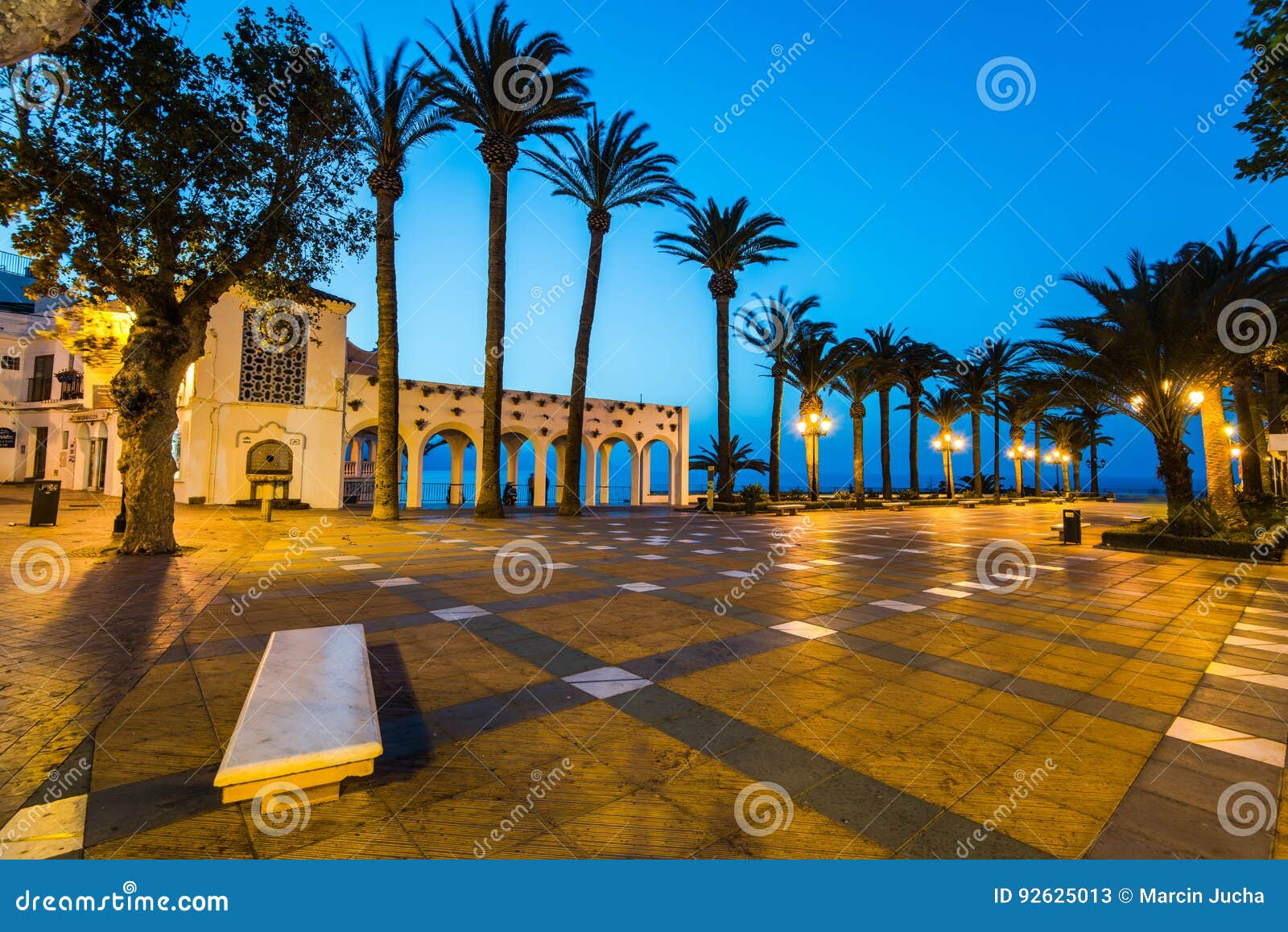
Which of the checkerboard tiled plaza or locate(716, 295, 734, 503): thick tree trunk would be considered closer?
the checkerboard tiled plaza

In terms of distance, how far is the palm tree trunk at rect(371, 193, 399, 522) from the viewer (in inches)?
688

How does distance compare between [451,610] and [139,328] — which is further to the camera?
[139,328]

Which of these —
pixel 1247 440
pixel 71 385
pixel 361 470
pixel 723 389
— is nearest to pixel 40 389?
pixel 71 385

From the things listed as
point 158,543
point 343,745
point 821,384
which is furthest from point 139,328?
point 821,384

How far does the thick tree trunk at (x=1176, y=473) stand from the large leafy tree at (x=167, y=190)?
1939 centimetres

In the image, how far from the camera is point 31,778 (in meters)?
2.66

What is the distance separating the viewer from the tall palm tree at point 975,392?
37.6 m

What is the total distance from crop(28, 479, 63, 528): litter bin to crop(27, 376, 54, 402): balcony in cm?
1892

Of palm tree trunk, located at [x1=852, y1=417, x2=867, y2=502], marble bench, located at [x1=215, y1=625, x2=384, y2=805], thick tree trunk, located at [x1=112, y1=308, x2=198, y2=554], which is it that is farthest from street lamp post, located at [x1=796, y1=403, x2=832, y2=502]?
marble bench, located at [x1=215, y1=625, x2=384, y2=805]

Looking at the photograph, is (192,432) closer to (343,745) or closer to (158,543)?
(158,543)

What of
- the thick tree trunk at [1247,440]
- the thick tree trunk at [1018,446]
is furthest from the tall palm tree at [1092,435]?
the thick tree trunk at [1247,440]

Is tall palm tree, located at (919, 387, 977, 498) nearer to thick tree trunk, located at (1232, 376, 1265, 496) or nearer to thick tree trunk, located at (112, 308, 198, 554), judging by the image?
thick tree trunk, located at (1232, 376, 1265, 496)

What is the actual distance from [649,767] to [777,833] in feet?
2.43

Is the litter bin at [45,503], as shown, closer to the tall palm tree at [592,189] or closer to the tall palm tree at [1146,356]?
the tall palm tree at [592,189]
